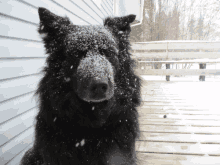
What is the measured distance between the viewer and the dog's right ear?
1282 mm

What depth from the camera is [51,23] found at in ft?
4.34

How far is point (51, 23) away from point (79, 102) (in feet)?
2.46

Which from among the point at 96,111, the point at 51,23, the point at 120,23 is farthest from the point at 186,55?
the point at 51,23

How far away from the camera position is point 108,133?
Answer: 1410mm

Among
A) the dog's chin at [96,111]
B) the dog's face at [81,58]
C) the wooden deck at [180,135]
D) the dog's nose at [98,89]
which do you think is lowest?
the wooden deck at [180,135]

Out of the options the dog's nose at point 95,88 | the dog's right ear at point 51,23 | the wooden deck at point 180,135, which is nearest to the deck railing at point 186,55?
the wooden deck at point 180,135

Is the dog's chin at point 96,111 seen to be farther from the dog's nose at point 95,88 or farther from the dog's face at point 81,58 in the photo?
the dog's nose at point 95,88

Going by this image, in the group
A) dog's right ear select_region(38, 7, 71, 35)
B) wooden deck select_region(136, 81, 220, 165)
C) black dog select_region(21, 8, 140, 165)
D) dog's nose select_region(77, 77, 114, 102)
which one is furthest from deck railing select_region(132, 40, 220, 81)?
dog's nose select_region(77, 77, 114, 102)

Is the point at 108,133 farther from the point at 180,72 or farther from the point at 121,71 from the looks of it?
the point at 180,72

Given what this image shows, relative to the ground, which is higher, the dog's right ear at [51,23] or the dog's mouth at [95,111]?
the dog's right ear at [51,23]

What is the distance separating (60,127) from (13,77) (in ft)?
2.88

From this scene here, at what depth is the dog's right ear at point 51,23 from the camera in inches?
50.5

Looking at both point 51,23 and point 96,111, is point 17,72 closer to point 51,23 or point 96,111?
point 51,23

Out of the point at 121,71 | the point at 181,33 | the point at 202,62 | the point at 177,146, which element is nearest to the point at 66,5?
the point at 121,71
